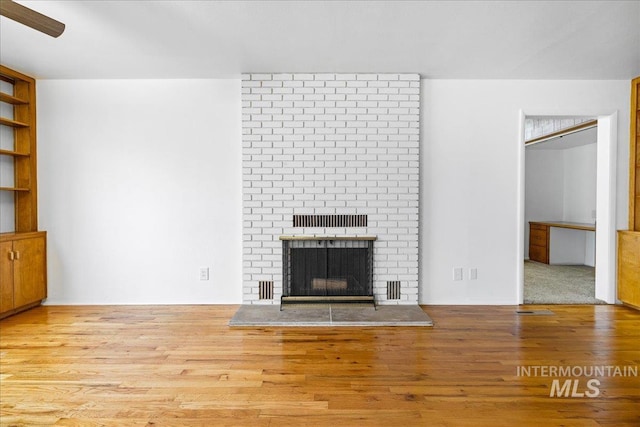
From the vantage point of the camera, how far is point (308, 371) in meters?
2.66

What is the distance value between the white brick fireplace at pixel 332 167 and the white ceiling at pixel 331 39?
244mm

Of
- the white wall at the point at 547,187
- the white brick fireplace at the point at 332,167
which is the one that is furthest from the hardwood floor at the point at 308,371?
the white wall at the point at 547,187

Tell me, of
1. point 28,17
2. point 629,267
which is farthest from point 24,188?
point 629,267

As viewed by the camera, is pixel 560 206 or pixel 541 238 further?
pixel 560 206

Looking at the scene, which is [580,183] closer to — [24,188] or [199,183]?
[199,183]

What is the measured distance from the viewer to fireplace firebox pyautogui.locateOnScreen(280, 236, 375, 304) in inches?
165

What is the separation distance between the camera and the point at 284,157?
421cm

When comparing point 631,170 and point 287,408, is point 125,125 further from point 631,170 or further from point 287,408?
point 631,170

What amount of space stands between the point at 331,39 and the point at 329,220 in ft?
5.81

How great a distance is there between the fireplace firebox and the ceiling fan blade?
2591mm

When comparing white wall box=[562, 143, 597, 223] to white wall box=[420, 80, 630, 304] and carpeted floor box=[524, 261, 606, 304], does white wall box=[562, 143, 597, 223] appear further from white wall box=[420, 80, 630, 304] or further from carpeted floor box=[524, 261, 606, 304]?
white wall box=[420, 80, 630, 304]

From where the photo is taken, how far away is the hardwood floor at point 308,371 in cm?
213

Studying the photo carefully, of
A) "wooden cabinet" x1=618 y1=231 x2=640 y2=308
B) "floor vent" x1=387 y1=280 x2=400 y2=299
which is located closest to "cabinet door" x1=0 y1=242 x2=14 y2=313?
"floor vent" x1=387 y1=280 x2=400 y2=299

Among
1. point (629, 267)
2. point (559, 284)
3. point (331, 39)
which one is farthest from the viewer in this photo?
point (559, 284)
